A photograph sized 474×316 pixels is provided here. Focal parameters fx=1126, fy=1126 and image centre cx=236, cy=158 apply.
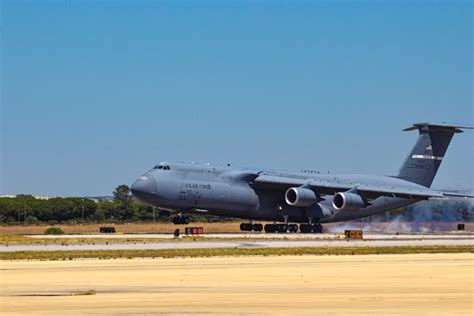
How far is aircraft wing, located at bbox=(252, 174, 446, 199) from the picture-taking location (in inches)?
2936

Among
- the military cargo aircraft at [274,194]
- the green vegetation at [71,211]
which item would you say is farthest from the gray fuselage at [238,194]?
the green vegetation at [71,211]

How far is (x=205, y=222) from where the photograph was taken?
9538cm

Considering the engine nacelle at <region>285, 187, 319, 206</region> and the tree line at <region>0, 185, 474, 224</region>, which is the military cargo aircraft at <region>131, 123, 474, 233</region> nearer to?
the engine nacelle at <region>285, 187, 319, 206</region>

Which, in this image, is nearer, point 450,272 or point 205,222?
point 450,272

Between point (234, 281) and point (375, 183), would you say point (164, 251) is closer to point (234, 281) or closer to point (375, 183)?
point (234, 281)

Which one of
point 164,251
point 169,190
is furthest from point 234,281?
point 169,190

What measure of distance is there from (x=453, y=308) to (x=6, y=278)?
43.4 ft

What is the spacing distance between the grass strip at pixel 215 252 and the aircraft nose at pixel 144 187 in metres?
24.2

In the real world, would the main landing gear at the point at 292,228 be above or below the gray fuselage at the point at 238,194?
below

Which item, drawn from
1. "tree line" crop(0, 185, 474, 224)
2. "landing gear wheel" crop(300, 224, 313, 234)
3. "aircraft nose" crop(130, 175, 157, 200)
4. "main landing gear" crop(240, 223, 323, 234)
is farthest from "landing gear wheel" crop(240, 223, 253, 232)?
"tree line" crop(0, 185, 474, 224)

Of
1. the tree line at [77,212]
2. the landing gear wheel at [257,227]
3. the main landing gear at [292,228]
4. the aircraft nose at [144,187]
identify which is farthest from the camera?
the tree line at [77,212]

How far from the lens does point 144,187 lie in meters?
69.8

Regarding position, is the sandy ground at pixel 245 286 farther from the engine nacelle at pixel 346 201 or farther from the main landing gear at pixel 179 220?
the engine nacelle at pixel 346 201

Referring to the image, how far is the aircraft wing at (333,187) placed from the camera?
74.6 meters
